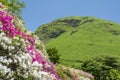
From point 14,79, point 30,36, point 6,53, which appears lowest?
point 14,79

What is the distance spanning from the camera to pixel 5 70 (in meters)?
14.7

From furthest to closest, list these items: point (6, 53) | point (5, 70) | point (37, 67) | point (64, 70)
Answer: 1. point (64, 70)
2. point (37, 67)
3. point (6, 53)
4. point (5, 70)

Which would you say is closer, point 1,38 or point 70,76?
point 1,38

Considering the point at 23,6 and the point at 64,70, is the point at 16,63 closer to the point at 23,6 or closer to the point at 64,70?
the point at 64,70

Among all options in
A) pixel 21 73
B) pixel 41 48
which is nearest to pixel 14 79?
pixel 21 73

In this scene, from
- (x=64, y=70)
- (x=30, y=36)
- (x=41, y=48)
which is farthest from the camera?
(x=64, y=70)

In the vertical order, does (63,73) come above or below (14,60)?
below

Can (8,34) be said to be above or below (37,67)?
above

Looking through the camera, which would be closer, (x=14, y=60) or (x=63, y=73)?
(x=14, y=60)

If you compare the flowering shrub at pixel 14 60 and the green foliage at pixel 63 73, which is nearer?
the flowering shrub at pixel 14 60

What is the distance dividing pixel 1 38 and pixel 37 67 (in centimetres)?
232

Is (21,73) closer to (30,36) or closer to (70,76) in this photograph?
(30,36)

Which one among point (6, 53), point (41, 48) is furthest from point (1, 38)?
point (41, 48)

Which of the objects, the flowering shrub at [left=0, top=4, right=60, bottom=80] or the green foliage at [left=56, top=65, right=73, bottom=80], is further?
the green foliage at [left=56, top=65, right=73, bottom=80]
